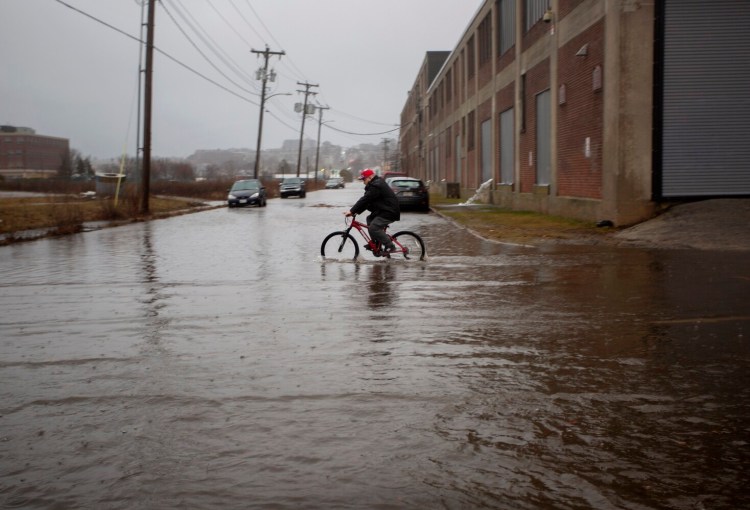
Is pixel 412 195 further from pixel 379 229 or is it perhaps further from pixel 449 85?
pixel 449 85

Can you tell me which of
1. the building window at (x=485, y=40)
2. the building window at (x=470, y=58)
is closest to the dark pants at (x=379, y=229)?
the building window at (x=485, y=40)

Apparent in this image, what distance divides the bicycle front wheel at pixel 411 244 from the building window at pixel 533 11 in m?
16.9

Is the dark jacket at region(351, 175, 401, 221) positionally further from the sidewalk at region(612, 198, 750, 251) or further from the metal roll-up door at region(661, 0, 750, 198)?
the metal roll-up door at region(661, 0, 750, 198)

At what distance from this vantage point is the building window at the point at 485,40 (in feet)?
138

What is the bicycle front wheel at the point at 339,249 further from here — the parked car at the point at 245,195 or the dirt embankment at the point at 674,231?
the parked car at the point at 245,195

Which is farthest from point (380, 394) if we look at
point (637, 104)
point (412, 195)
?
point (412, 195)

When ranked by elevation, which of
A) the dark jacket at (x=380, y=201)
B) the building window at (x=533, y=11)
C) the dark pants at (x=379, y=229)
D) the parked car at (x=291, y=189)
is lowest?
the dark pants at (x=379, y=229)

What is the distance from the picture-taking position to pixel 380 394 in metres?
5.63

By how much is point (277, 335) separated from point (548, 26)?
23.2m

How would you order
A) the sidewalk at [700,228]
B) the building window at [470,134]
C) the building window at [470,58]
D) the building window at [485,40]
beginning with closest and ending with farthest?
the sidewalk at [700,228] < the building window at [485,40] < the building window at [470,134] < the building window at [470,58]

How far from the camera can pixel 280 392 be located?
574 centimetres

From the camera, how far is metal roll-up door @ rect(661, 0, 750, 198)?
19234mm

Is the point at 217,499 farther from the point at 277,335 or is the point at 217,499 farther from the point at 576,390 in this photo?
the point at 277,335

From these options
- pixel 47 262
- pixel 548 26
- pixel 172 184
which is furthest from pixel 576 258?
pixel 172 184
